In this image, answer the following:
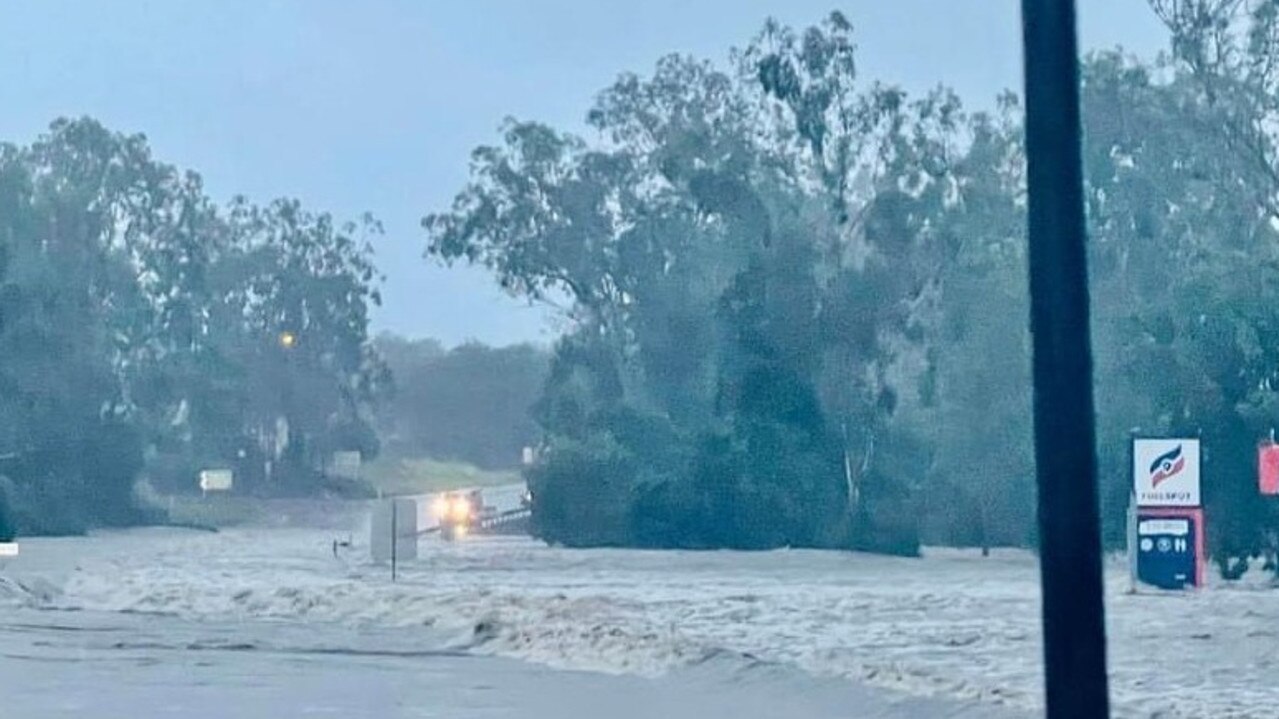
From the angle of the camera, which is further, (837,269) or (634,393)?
(634,393)

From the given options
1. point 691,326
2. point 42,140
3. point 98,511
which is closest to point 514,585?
point 691,326

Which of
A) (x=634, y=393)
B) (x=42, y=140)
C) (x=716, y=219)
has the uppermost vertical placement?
(x=42, y=140)

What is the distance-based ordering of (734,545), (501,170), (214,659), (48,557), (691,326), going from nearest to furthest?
1. (214,659)
2. (48,557)
3. (734,545)
4. (691,326)
5. (501,170)

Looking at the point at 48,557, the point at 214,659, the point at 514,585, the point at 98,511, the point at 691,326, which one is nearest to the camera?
the point at 214,659

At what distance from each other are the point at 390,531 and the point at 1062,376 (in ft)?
131

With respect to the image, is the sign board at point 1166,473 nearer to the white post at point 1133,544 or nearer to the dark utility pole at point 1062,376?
the white post at point 1133,544

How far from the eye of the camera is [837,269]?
61.2m

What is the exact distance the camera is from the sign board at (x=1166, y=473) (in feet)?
109

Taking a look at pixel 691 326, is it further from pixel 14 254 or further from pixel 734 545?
pixel 14 254

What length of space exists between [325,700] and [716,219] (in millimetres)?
45769

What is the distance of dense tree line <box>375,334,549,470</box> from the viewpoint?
365ft

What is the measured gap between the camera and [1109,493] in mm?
50250

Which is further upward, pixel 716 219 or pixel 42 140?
pixel 42 140

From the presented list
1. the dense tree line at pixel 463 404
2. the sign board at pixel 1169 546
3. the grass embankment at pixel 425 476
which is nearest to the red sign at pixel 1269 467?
the sign board at pixel 1169 546
